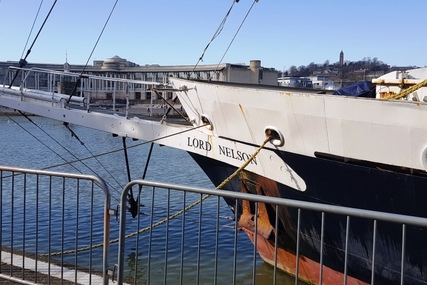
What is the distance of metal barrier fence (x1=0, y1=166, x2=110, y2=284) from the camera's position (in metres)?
5.21

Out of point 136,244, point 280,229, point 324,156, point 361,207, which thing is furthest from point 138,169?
point 136,244

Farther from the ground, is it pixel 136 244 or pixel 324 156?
pixel 324 156

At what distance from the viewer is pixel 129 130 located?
9.84 metres

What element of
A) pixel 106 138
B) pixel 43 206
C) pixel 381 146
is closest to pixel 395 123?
pixel 381 146

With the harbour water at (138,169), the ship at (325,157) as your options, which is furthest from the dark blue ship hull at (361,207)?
the harbour water at (138,169)

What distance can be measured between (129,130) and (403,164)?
5204 millimetres

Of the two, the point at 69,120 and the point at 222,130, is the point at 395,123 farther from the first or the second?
the point at 69,120

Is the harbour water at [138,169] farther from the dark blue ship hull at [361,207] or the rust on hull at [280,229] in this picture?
the dark blue ship hull at [361,207]

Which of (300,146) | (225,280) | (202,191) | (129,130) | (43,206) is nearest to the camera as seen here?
(202,191)

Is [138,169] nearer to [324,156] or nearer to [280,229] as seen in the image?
[280,229]

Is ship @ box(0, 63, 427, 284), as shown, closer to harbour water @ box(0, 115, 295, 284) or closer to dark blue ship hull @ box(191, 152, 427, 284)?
dark blue ship hull @ box(191, 152, 427, 284)

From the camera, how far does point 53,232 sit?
1134cm

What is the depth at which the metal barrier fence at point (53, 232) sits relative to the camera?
205 inches

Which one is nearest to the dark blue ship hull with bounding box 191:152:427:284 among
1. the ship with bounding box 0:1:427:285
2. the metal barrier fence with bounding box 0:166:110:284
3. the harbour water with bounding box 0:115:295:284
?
the ship with bounding box 0:1:427:285
